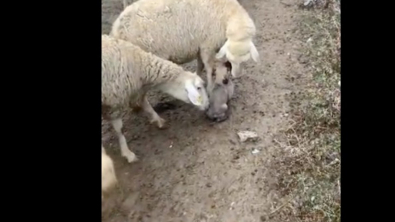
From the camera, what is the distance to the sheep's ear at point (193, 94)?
4465 millimetres

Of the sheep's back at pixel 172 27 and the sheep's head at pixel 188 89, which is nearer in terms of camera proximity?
the sheep's head at pixel 188 89

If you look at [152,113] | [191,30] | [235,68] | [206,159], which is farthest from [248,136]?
Answer: [191,30]

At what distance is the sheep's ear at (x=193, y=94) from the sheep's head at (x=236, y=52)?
534mm

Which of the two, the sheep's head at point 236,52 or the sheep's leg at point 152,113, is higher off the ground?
the sheep's head at point 236,52

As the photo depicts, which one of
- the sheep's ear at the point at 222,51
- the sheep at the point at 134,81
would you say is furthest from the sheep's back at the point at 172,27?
the sheep at the point at 134,81

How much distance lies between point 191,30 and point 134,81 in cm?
93

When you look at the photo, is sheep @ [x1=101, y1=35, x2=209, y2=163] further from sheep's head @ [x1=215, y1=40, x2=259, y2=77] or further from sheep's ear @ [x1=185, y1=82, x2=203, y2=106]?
sheep's head @ [x1=215, y1=40, x2=259, y2=77]

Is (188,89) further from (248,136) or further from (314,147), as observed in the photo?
(314,147)

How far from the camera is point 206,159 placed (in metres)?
4.35

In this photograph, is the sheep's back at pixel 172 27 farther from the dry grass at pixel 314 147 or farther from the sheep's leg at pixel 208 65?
the dry grass at pixel 314 147

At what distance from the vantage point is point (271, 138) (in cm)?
454

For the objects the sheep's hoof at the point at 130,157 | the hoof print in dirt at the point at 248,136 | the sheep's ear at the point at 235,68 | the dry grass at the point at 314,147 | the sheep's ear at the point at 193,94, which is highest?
the sheep's ear at the point at 235,68

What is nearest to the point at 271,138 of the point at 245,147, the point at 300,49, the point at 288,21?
the point at 245,147

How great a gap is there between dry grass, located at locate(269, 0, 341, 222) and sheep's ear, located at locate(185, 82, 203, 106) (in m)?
0.80
